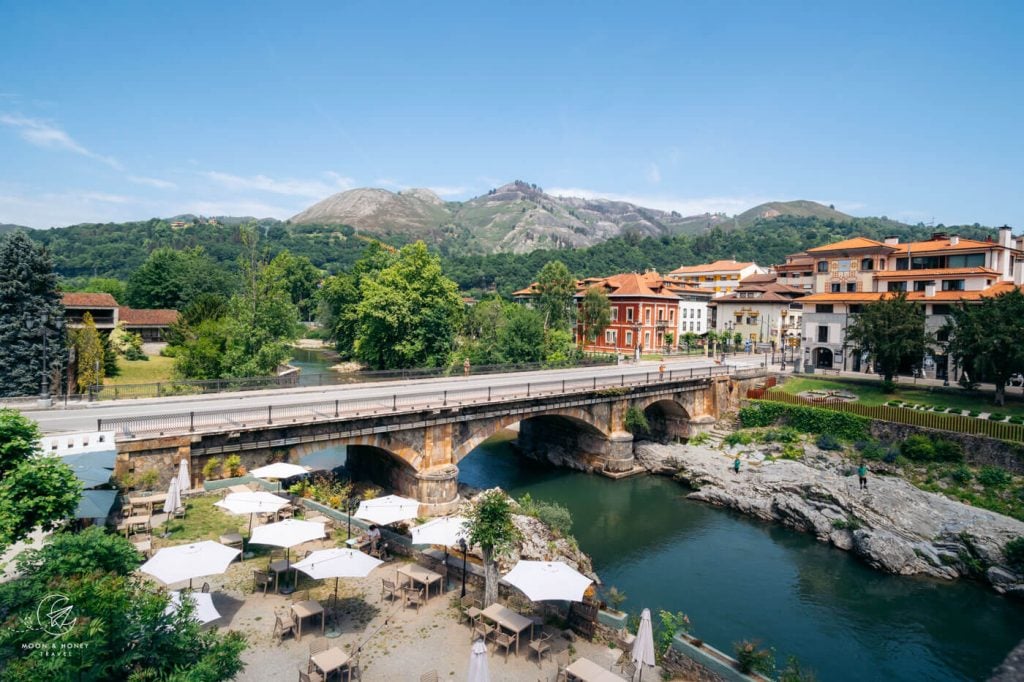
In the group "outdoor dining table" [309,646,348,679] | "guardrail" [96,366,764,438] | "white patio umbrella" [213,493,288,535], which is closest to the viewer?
"outdoor dining table" [309,646,348,679]

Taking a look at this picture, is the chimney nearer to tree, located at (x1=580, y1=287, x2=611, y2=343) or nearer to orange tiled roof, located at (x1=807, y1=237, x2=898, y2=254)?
orange tiled roof, located at (x1=807, y1=237, x2=898, y2=254)

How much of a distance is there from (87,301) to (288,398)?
175 feet

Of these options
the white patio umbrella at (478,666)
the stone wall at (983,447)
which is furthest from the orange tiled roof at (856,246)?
the white patio umbrella at (478,666)

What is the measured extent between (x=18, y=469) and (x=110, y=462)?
246 inches

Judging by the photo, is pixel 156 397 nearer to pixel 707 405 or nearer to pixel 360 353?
pixel 360 353

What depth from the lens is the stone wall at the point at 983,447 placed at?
34781mm

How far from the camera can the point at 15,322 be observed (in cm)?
4188

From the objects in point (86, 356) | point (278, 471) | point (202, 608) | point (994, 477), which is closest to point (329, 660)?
point (202, 608)

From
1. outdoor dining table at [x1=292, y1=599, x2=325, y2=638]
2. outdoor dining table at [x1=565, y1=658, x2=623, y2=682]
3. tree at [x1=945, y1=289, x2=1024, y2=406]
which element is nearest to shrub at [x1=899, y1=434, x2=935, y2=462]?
tree at [x1=945, y1=289, x2=1024, y2=406]

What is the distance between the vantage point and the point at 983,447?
36.1m

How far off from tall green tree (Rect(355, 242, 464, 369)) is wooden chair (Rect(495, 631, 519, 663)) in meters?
41.8

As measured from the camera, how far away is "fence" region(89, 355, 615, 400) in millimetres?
31284

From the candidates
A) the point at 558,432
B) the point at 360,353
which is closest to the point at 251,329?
the point at 360,353

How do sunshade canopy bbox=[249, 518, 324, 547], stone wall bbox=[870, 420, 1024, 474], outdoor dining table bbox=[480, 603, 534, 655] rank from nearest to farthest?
outdoor dining table bbox=[480, 603, 534, 655] → sunshade canopy bbox=[249, 518, 324, 547] → stone wall bbox=[870, 420, 1024, 474]
